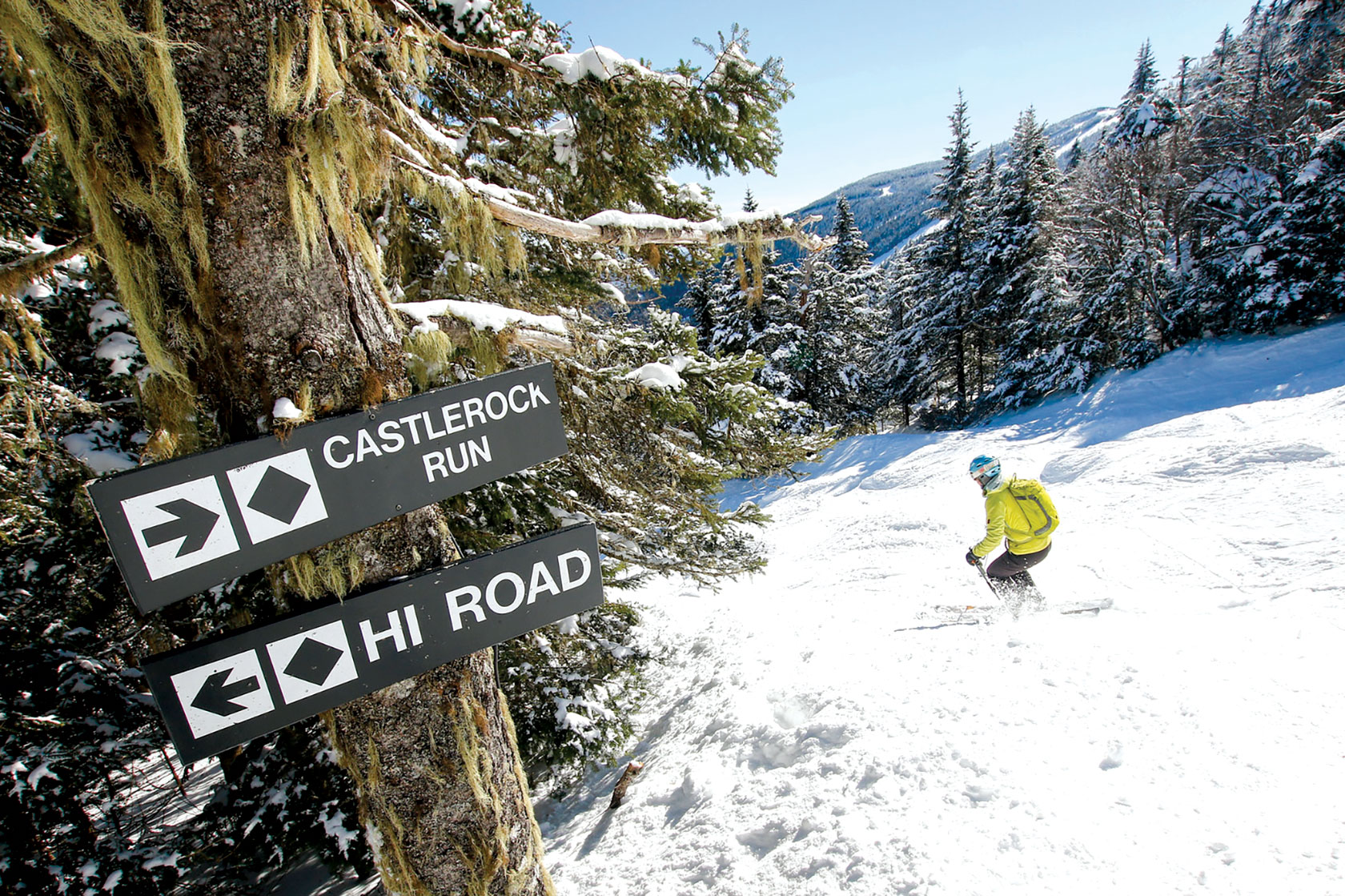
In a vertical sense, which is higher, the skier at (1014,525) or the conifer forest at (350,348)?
the conifer forest at (350,348)

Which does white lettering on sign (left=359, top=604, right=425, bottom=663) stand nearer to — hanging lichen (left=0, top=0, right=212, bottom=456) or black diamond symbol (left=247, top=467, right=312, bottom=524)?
black diamond symbol (left=247, top=467, right=312, bottom=524)

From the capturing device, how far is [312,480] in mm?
1858

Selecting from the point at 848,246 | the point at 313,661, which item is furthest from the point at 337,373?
the point at 848,246

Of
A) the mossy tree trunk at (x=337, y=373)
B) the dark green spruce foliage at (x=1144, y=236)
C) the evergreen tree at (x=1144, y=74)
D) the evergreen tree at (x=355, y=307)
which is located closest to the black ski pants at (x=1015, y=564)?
the evergreen tree at (x=355, y=307)

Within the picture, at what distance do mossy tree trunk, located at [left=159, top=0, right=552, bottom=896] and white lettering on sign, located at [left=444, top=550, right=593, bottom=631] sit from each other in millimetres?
204

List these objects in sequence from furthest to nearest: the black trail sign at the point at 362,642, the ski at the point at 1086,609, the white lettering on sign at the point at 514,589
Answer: the ski at the point at 1086,609, the white lettering on sign at the point at 514,589, the black trail sign at the point at 362,642

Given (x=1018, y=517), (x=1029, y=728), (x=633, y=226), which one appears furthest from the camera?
(x=1018, y=517)

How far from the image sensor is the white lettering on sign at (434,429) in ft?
6.30

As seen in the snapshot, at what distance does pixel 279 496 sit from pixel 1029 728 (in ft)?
14.8

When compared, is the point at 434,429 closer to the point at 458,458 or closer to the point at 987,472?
the point at 458,458

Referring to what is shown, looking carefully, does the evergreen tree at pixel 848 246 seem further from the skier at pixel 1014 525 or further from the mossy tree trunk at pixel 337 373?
the mossy tree trunk at pixel 337 373

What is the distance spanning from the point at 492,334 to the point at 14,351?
5.09ft

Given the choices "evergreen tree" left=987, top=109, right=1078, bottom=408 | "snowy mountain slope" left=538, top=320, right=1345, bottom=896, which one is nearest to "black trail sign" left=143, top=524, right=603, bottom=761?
"snowy mountain slope" left=538, top=320, right=1345, bottom=896

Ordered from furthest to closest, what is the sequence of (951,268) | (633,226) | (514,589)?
(951,268)
(633,226)
(514,589)
